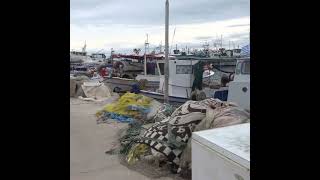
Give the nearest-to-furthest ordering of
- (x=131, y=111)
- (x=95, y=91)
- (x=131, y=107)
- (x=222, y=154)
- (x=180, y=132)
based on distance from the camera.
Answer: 1. (x=222, y=154)
2. (x=180, y=132)
3. (x=131, y=111)
4. (x=131, y=107)
5. (x=95, y=91)

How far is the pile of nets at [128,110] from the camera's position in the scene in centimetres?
1206

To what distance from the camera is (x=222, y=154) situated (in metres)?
2.59

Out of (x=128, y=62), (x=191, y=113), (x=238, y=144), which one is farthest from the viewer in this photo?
(x=128, y=62)

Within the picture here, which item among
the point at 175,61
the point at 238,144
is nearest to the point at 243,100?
the point at 175,61

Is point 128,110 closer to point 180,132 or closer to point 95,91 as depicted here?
point 180,132

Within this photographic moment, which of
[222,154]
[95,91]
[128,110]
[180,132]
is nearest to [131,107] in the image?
[128,110]

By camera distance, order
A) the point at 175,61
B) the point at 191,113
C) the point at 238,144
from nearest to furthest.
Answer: the point at 238,144 < the point at 191,113 < the point at 175,61

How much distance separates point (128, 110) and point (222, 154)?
33.3 feet

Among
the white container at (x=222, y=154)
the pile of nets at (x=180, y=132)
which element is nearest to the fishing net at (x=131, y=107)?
the pile of nets at (x=180, y=132)

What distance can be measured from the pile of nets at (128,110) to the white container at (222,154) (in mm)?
8587
